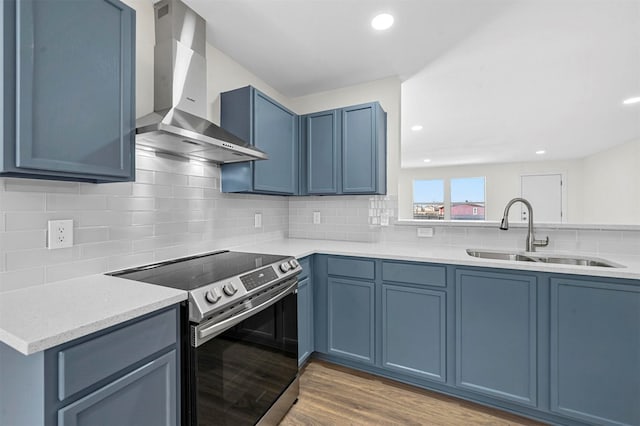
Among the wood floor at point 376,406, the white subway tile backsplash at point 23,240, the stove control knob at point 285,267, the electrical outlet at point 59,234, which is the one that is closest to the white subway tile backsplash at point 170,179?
the electrical outlet at point 59,234

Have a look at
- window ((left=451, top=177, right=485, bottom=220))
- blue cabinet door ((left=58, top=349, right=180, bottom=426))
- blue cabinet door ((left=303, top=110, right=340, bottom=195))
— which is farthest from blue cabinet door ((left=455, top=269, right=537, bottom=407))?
window ((left=451, top=177, right=485, bottom=220))

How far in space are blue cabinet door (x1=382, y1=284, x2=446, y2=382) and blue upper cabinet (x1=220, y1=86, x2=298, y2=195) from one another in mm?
1261

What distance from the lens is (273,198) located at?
298 cm

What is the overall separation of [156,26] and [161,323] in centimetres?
178

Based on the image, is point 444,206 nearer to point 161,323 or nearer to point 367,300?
point 367,300

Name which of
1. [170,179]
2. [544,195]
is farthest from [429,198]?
[170,179]

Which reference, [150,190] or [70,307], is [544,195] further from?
[70,307]

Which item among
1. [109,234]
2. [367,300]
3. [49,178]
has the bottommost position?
[367,300]

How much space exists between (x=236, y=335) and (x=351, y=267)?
1.09 meters

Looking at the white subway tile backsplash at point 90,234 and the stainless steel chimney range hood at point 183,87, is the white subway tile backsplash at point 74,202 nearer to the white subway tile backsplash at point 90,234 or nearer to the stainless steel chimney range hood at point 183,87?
the white subway tile backsplash at point 90,234

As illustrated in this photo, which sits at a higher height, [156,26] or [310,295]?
[156,26]

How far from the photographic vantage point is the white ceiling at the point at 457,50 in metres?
1.85

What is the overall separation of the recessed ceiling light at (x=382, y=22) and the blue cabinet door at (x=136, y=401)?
2.25 meters

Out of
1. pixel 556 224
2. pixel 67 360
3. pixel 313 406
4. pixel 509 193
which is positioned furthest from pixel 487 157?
pixel 67 360
